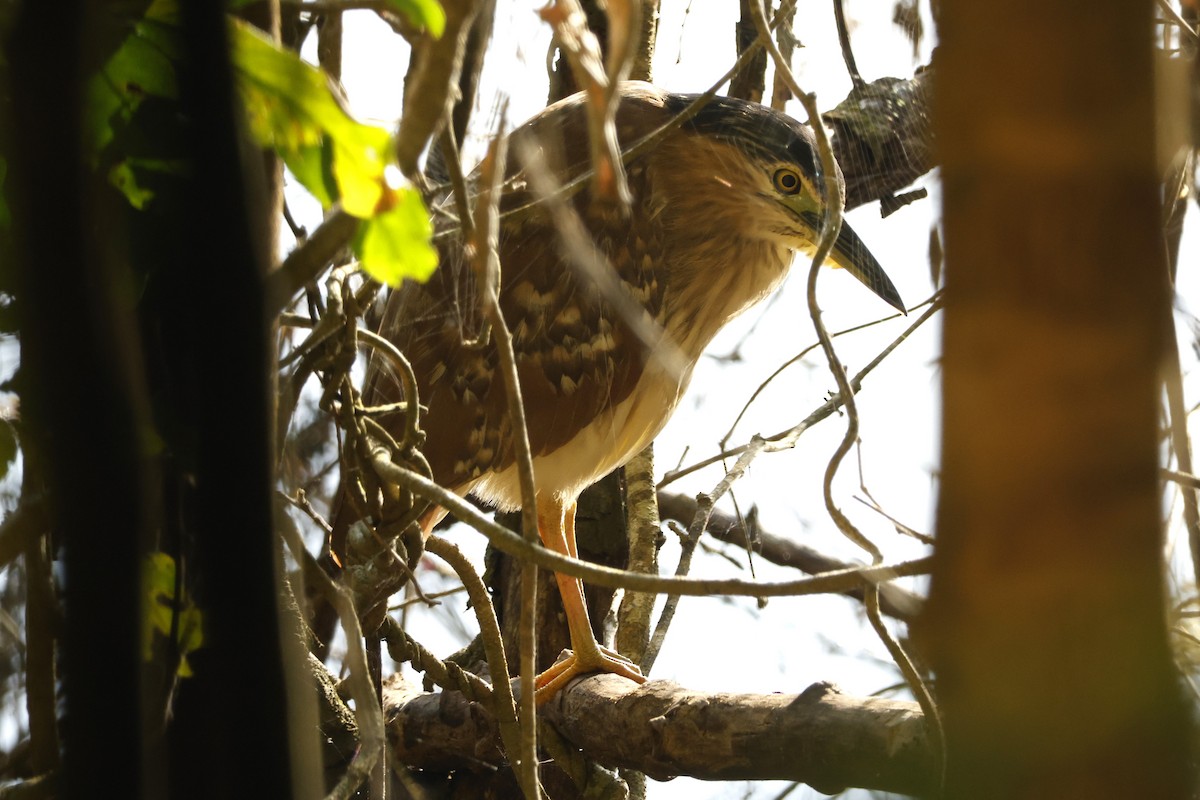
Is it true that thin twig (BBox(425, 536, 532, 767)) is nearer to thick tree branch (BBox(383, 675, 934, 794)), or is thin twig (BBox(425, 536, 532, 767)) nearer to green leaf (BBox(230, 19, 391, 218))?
thick tree branch (BBox(383, 675, 934, 794))

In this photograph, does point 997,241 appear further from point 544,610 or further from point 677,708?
point 544,610

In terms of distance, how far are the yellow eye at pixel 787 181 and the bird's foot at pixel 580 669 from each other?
1082 mm

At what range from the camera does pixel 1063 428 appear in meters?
0.55

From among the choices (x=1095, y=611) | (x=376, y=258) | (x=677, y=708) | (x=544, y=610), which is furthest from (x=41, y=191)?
(x=544, y=610)

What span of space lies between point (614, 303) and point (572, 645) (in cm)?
76

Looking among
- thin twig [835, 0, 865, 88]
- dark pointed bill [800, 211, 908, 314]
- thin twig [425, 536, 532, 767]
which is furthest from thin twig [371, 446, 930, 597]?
dark pointed bill [800, 211, 908, 314]

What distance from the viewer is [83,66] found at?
679 mm

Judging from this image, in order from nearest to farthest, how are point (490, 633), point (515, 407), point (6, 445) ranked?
point (6, 445) < point (515, 407) < point (490, 633)

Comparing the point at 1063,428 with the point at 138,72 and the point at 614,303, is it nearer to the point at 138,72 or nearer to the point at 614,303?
the point at 138,72

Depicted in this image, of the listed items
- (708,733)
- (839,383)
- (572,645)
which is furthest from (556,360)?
(839,383)

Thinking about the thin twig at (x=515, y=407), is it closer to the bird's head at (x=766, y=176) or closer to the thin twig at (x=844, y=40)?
the thin twig at (x=844, y=40)

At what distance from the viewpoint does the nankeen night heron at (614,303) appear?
2.16 metres

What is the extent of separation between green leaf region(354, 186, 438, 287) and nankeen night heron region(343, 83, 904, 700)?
3.90 feet

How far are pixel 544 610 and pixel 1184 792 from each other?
209cm
